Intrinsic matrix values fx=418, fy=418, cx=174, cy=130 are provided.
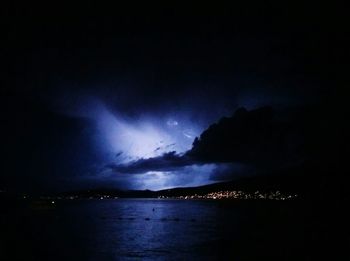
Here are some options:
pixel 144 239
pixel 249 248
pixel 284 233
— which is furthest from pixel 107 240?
pixel 284 233

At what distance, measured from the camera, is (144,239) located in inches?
3214

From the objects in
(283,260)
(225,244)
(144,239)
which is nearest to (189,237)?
(144,239)

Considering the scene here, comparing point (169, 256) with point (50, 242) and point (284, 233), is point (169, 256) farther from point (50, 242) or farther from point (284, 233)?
point (284, 233)

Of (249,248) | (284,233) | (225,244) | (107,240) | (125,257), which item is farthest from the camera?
(284,233)

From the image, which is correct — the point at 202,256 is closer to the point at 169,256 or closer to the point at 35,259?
the point at 169,256

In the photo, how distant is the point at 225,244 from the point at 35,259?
100 ft

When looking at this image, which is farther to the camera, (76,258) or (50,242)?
(50,242)

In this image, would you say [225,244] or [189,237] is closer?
[225,244]

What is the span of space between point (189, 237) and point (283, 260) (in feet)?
103

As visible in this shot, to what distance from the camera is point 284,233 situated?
8281 cm

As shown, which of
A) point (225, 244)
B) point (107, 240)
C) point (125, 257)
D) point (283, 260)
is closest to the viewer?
point (283, 260)

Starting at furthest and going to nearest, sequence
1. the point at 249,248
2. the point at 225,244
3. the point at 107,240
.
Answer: the point at 107,240, the point at 225,244, the point at 249,248

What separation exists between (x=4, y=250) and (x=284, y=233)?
5157 centimetres

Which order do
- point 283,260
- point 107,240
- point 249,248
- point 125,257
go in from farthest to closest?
point 107,240, point 249,248, point 125,257, point 283,260
